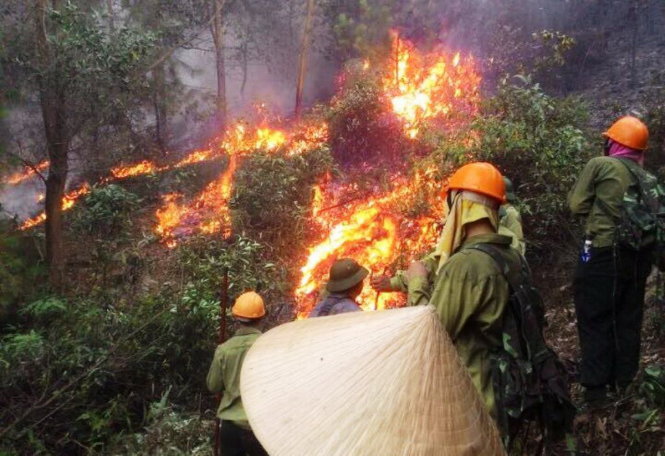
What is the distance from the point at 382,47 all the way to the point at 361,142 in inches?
270

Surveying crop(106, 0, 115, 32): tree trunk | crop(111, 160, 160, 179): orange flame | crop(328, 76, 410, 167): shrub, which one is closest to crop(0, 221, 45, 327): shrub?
crop(106, 0, 115, 32): tree trunk

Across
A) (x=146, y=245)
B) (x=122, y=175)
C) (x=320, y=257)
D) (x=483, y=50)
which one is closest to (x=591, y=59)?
(x=483, y=50)

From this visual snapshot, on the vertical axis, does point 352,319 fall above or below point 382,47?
below

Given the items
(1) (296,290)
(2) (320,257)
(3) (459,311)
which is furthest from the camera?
(2) (320,257)

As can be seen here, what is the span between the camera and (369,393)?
158 cm

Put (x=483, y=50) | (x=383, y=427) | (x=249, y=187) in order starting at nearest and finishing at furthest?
(x=383, y=427)
(x=249, y=187)
(x=483, y=50)

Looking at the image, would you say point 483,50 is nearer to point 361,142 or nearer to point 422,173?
point 361,142

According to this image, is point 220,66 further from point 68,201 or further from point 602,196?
point 602,196

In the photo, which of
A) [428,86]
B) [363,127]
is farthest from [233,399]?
[428,86]

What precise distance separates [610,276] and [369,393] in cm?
323

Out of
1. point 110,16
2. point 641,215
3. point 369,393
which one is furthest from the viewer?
point 110,16

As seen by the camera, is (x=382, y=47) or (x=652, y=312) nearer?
(x=652, y=312)

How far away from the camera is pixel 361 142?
12.4 m

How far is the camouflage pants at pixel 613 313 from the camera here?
4.04 metres
